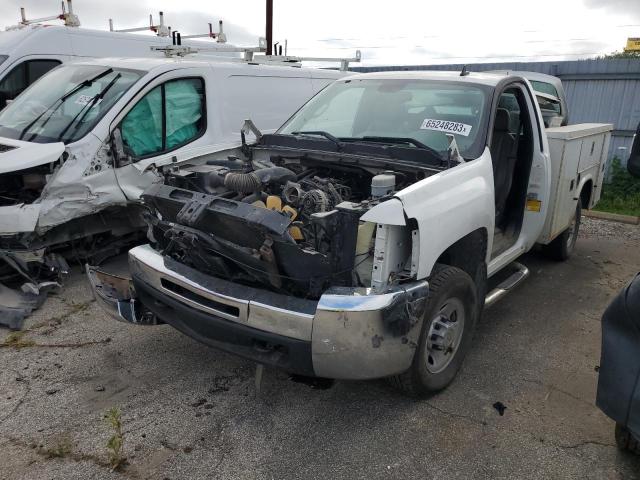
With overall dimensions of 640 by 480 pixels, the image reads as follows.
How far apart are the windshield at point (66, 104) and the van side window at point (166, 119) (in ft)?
0.79

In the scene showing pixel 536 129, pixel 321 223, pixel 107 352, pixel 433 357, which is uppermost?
pixel 536 129

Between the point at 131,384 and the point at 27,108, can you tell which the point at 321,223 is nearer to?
the point at 131,384

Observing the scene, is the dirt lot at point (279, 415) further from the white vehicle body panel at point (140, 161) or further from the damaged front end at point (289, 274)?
the white vehicle body panel at point (140, 161)

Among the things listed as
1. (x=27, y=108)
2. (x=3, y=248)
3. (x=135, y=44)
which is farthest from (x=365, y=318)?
(x=135, y=44)

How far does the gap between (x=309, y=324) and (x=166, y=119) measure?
3.62 m

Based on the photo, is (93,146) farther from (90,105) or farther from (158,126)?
(158,126)

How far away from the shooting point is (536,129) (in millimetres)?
4570

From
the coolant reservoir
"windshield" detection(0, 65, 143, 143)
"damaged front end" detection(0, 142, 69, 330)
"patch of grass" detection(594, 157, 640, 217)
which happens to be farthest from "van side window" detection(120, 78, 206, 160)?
"patch of grass" detection(594, 157, 640, 217)

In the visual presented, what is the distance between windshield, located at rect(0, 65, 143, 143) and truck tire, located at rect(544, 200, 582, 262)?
4715 mm

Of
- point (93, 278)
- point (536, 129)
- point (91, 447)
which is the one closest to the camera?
point (91, 447)

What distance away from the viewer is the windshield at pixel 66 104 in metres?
5.09

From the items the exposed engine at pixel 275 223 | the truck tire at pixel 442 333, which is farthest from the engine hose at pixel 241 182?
the truck tire at pixel 442 333

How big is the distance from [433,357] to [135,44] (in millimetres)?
8049

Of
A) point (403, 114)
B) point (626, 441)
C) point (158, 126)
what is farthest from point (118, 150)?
point (626, 441)
